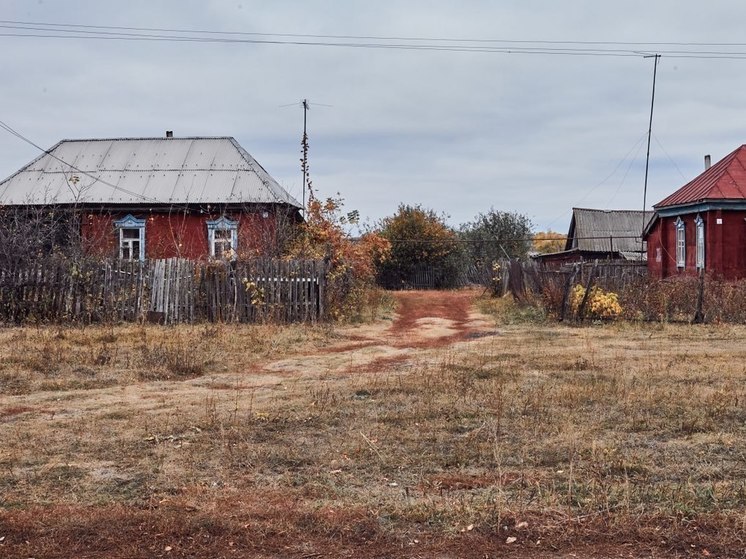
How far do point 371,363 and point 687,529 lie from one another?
7.37 meters

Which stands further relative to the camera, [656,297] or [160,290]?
[656,297]

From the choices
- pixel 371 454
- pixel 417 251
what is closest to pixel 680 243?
pixel 417 251

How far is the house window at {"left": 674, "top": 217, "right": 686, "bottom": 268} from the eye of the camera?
2575 cm

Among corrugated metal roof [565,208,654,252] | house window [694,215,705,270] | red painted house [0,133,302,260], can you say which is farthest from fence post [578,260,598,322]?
corrugated metal roof [565,208,654,252]

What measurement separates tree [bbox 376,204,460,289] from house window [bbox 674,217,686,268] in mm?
14138

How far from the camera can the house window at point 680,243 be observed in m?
25.8

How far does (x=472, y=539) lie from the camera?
432cm

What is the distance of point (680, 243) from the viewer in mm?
26109

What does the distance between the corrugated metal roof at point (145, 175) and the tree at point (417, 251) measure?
39.5 feet

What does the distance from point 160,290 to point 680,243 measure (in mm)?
17926

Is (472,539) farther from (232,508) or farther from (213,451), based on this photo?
(213,451)

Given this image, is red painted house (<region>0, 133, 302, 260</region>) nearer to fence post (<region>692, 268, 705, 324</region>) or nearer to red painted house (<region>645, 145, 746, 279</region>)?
fence post (<region>692, 268, 705, 324</region>)

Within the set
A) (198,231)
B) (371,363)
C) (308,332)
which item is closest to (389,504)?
(371,363)

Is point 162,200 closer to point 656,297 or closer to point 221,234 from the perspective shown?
point 221,234
